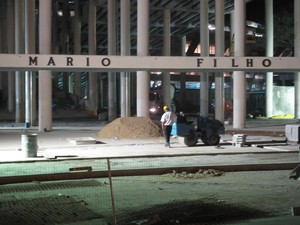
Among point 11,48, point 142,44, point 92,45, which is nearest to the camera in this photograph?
point 142,44

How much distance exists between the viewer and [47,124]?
32656 mm

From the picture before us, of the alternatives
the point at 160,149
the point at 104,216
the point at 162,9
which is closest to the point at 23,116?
the point at 162,9

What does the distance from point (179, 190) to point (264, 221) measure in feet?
12.1

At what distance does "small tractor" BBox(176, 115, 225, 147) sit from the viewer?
903 inches

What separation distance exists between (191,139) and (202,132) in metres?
0.64

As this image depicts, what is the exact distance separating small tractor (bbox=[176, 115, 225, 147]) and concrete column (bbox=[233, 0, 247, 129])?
1163 centimetres

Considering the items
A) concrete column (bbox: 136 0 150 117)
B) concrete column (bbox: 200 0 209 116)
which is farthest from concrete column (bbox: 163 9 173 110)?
→ concrete column (bbox: 136 0 150 117)

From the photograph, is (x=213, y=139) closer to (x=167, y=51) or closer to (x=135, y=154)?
(x=135, y=154)

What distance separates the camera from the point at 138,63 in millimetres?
27516

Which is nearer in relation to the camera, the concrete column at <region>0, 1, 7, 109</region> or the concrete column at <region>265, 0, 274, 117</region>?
the concrete column at <region>265, 0, 274, 117</region>

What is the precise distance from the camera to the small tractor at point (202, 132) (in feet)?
75.3

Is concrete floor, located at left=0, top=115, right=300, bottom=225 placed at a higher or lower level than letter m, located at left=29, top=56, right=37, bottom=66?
lower

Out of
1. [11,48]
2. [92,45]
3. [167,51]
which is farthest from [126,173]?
[11,48]

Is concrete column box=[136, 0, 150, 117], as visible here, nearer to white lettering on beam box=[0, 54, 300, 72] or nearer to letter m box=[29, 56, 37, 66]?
white lettering on beam box=[0, 54, 300, 72]
